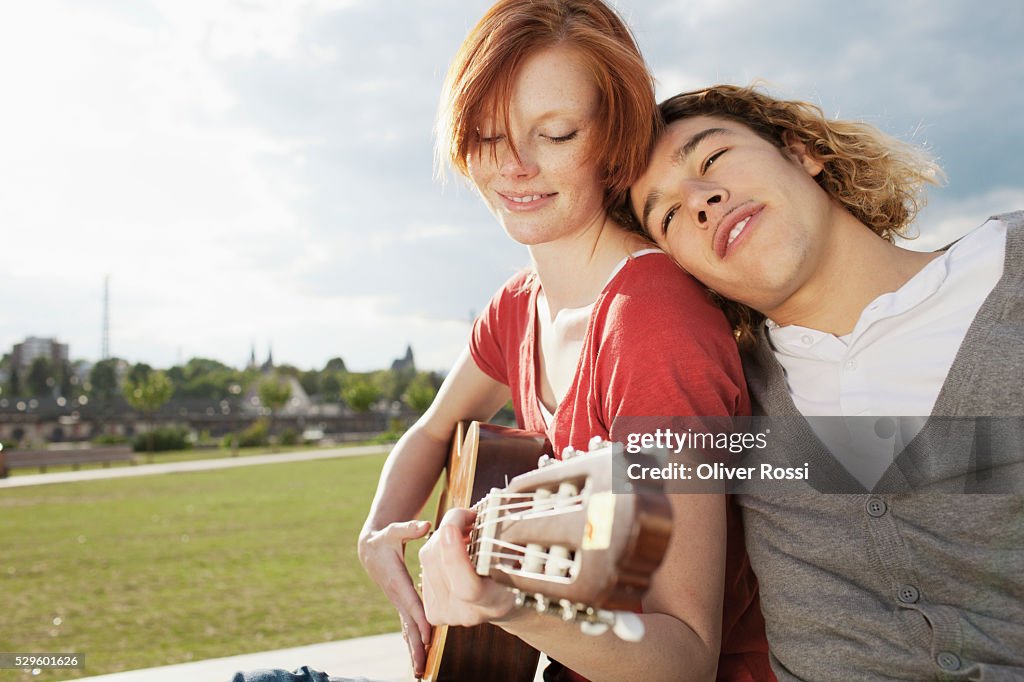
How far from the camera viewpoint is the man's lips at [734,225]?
1.98m

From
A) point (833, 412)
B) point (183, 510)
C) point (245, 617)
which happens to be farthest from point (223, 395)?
point (833, 412)

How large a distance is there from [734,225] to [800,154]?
0.56m

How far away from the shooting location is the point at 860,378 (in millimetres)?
1904

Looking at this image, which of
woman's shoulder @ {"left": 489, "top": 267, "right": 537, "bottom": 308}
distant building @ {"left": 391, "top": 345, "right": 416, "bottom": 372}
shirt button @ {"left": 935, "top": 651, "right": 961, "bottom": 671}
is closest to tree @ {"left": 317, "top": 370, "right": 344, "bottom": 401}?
distant building @ {"left": 391, "top": 345, "right": 416, "bottom": 372}

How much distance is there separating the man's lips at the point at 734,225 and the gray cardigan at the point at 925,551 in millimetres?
484

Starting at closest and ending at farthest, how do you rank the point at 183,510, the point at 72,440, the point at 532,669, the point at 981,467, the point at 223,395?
the point at 981,467
the point at 532,669
the point at 183,510
the point at 72,440
the point at 223,395

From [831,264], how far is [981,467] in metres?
0.63

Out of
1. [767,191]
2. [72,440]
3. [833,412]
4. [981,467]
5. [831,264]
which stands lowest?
[72,440]

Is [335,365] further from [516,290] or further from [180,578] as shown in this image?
[516,290]

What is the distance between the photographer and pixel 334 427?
75500mm

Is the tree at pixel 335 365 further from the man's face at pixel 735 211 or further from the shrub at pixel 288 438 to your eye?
the man's face at pixel 735 211

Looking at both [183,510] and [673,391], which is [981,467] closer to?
[673,391]

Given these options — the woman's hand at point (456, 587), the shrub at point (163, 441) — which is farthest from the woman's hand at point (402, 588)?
the shrub at point (163, 441)
